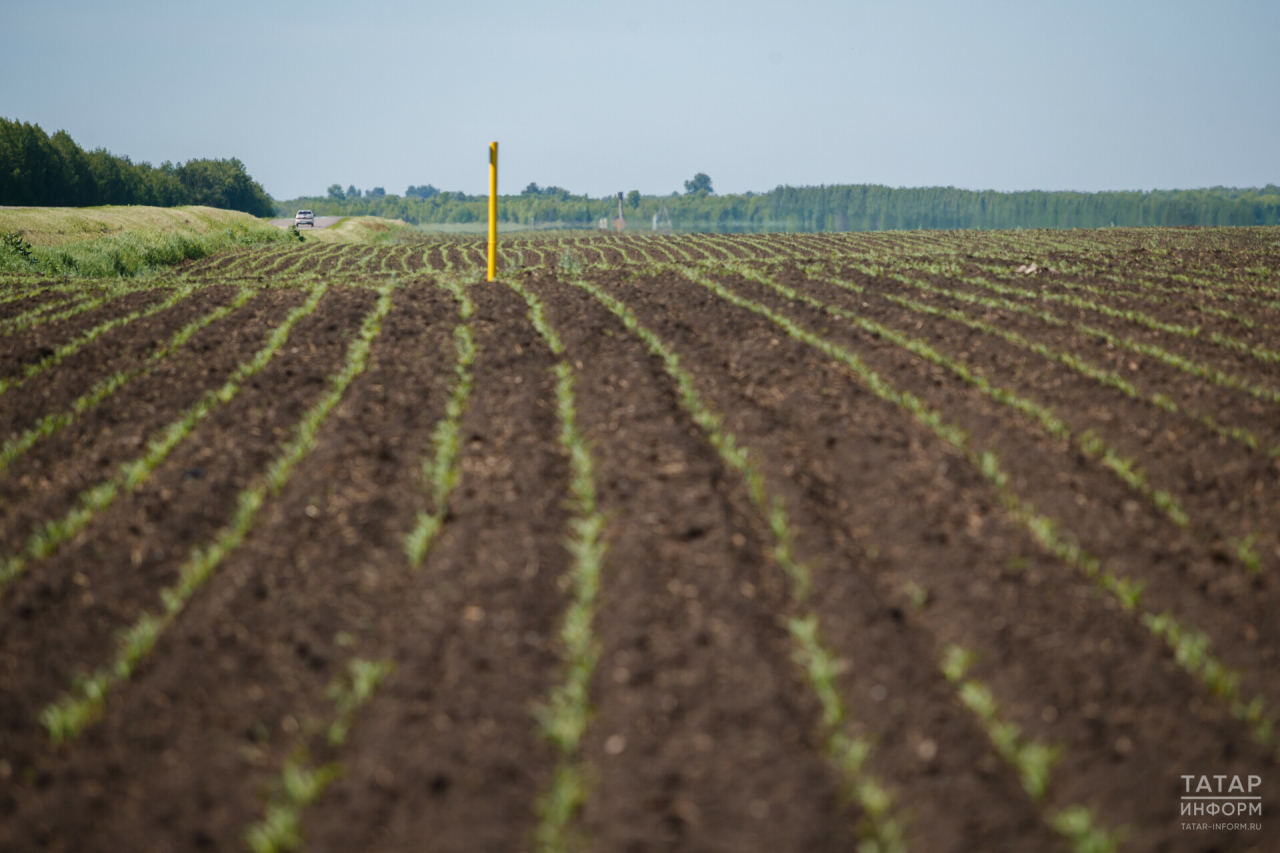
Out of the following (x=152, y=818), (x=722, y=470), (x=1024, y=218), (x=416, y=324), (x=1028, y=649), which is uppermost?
(x=1024, y=218)

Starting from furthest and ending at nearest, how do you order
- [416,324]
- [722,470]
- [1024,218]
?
[1024,218]
[416,324]
[722,470]

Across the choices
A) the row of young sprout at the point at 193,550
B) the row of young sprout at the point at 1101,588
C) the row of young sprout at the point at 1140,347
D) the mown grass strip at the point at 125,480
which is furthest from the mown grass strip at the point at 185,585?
the row of young sprout at the point at 1140,347

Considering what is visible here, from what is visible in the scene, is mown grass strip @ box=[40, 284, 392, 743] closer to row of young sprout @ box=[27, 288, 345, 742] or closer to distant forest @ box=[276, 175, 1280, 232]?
row of young sprout @ box=[27, 288, 345, 742]

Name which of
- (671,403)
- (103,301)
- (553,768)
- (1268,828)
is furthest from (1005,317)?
(103,301)

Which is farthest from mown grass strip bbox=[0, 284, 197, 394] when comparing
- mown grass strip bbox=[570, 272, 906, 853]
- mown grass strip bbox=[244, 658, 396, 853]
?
mown grass strip bbox=[570, 272, 906, 853]

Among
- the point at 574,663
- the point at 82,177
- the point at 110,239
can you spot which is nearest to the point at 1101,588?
the point at 574,663

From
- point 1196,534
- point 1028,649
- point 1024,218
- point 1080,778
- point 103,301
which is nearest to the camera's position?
point 1080,778

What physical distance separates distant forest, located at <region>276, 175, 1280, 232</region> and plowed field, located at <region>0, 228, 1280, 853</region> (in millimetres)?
86455

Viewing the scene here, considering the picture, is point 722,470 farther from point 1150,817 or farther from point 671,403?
point 1150,817

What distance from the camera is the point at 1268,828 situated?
3.03 m

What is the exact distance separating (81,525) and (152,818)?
3.06 meters

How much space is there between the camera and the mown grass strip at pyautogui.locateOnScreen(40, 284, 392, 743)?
3645 mm

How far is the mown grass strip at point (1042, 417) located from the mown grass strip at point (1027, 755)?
8.58 ft

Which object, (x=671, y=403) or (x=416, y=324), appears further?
(x=416, y=324)
